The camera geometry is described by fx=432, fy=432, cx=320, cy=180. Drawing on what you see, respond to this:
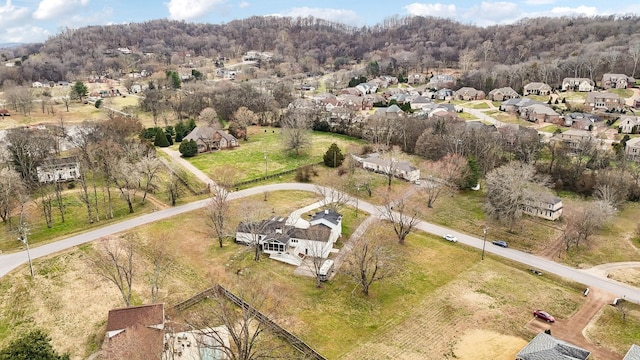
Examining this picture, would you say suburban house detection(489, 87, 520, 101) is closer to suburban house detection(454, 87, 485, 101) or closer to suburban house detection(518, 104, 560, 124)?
suburban house detection(454, 87, 485, 101)

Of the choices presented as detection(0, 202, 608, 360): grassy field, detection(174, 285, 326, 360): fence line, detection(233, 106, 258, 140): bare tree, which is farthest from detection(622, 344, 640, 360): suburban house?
detection(233, 106, 258, 140): bare tree

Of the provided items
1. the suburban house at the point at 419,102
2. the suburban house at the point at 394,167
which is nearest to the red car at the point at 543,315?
the suburban house at the point at 394,167

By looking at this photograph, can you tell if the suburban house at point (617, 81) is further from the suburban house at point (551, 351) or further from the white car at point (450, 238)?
the suburban house at point (551, 351)

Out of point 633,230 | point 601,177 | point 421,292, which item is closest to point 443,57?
point 601,177

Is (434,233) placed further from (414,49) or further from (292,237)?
(414,49)

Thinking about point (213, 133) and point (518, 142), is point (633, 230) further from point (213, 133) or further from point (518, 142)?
point (213, 133)

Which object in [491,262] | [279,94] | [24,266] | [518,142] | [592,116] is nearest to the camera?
[24,266]

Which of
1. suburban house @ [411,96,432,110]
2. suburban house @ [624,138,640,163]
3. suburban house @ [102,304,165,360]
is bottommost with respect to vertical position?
suburban house @ [102,304,165,360]
